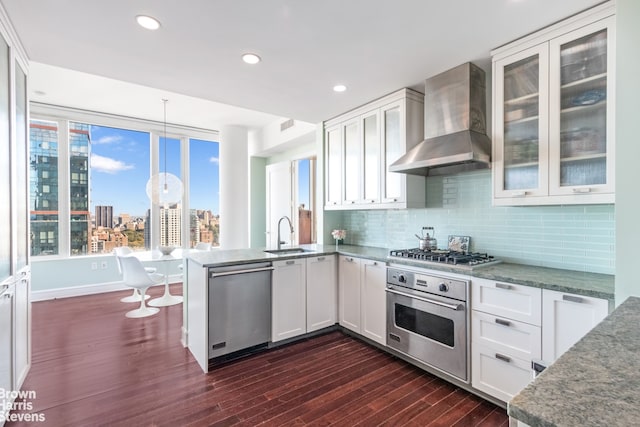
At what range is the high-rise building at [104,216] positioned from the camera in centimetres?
533

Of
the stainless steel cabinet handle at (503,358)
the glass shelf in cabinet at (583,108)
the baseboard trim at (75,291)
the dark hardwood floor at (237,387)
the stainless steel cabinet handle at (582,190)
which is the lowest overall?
the dark hardwood floor at (237,387)

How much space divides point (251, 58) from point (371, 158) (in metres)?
1.60

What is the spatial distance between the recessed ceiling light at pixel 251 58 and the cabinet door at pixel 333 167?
1561mm

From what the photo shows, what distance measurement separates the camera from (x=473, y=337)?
7.43 ft

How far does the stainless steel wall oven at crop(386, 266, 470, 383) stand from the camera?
7.59 feet

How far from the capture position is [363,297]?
3188 mm

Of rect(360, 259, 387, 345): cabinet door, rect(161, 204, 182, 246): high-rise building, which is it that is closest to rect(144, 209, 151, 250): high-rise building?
rect(161, 204, 182, 246): high-rise building

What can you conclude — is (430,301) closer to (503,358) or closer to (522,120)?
(503,358)

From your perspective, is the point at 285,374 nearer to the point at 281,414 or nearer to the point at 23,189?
the point at 281,414

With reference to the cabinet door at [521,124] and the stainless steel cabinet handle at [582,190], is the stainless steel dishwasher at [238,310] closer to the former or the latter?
the cabinet door at [521,124]

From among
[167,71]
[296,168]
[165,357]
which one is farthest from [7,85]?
[296,168]

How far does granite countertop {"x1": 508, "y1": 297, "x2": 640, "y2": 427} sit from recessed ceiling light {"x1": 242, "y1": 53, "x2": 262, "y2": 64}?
2566mm

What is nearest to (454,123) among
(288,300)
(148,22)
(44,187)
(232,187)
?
(288,300)

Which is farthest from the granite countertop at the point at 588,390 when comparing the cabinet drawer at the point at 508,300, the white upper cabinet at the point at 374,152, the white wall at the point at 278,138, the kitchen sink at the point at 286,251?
the white wall at the point at 278,138
